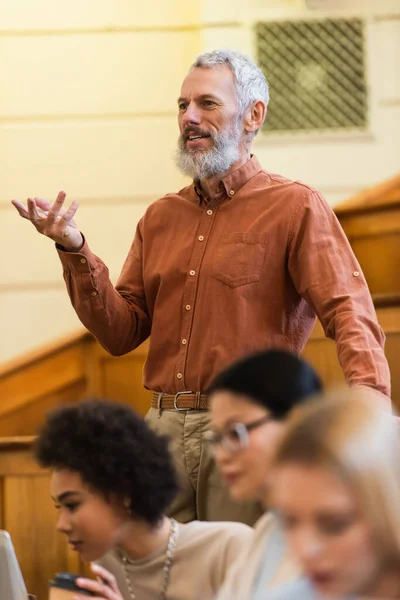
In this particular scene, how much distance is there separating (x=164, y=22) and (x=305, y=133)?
2.79 ft

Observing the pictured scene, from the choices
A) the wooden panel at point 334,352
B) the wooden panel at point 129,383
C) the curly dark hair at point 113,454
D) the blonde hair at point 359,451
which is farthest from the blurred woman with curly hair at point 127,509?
the wooden panel at point 129,383

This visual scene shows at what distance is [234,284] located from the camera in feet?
7.07

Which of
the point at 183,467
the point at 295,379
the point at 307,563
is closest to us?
the point at 307,563

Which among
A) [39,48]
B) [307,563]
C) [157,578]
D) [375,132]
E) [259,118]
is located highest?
[39,48]

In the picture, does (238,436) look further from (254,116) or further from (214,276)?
(254,116)

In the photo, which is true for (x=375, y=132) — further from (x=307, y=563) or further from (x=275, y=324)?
(x=307, y=563)

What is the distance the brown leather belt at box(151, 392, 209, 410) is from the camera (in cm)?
211

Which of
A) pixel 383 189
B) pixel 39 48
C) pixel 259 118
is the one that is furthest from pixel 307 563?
pixel 39 48

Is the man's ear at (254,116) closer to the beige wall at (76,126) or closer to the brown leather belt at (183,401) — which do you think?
the brown leather belt at (183,401)

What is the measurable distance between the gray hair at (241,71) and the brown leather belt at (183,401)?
661mm

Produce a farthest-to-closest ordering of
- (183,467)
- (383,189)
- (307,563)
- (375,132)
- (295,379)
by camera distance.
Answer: (375,132) → (383,189) → (183,467) → (295,379) → (307,563)

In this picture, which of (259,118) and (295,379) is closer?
(295,379)

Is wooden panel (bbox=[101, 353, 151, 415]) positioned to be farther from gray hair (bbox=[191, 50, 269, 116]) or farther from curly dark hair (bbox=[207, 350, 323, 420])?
curly dark hair (bbox=[207, 350, 323, 420])

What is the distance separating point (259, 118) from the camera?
7.70 ft
